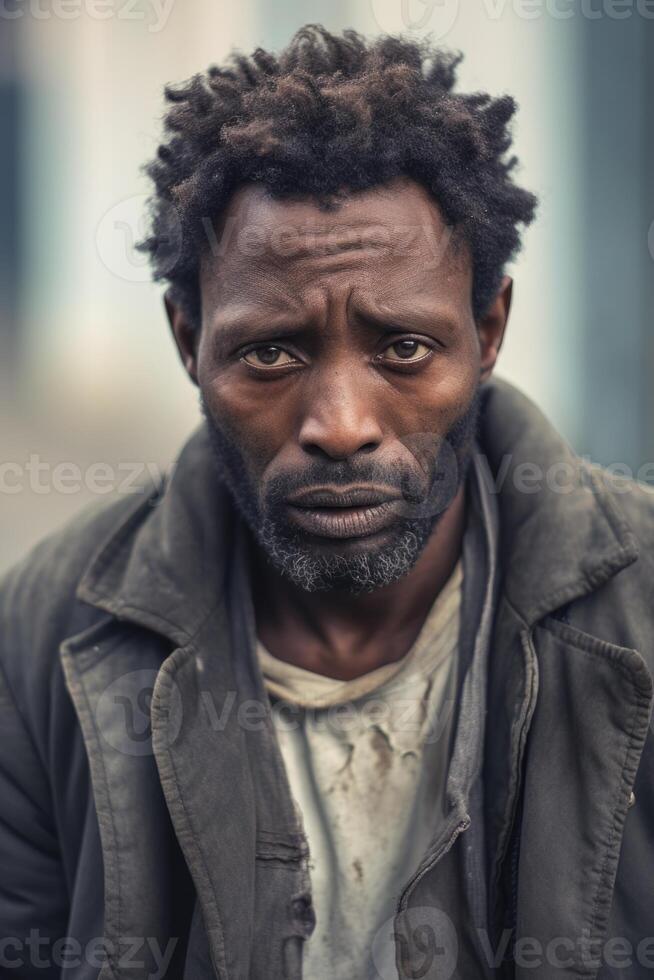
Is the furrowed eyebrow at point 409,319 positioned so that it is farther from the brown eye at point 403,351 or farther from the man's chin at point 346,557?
the man's chin at point 346,557

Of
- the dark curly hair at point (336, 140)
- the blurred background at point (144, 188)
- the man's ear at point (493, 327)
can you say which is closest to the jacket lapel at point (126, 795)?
the dark curly hair at point (336, 140)

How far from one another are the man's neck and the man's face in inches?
8.5

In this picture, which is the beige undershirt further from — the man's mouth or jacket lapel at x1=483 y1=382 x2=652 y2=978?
the man's mouth

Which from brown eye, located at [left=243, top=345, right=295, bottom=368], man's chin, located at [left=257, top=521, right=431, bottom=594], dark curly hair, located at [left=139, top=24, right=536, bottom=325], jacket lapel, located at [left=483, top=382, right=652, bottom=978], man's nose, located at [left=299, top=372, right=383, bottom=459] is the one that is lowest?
jacket lapel, located at [left=483, top=382, right=652, bottom=978]

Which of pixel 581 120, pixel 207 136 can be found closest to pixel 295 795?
pixel 207 136

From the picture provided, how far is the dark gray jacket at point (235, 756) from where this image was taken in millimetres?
2008

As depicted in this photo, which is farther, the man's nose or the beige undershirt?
the beige undershirt

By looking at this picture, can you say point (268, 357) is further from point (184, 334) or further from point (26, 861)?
point (26, 861)

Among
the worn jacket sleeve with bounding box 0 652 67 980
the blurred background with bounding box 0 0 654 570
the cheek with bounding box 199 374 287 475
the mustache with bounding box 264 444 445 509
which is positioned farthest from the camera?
the blurred background with bounding box 0 0 654 570

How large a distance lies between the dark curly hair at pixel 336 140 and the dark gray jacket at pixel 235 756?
0.49 meters

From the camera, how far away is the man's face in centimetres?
207

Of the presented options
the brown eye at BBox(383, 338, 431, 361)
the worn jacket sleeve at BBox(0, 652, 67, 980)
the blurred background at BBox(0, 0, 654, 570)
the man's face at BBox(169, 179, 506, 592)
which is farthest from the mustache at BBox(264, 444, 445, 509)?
the blurred background at BBox(0, 0, 654, 570)

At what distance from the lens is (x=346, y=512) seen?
83.7 inches

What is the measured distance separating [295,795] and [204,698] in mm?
316
